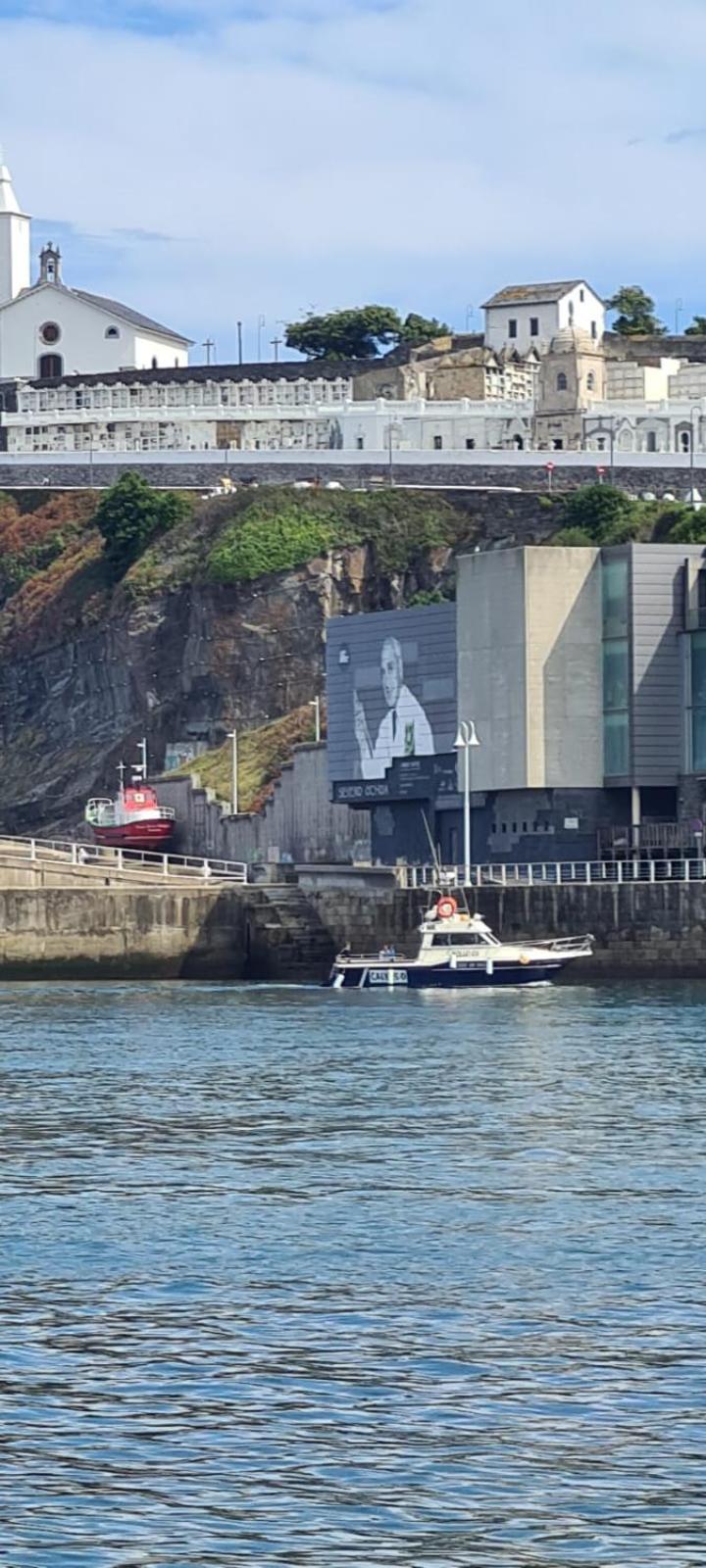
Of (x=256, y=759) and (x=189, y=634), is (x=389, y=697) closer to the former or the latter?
(x=256, y=759)

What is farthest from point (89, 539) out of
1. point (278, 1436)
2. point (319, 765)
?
point (278, 1436)

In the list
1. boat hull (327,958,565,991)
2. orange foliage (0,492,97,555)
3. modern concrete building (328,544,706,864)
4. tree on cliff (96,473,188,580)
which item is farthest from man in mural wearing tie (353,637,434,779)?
orange foliage (0,492,97,555)

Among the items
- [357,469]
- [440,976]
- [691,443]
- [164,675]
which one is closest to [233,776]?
[164,675]

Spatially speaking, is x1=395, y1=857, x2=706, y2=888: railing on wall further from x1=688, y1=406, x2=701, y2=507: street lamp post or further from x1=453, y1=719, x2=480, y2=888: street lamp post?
x1=688, y1=406, x2=701, y2=507: street lamp post

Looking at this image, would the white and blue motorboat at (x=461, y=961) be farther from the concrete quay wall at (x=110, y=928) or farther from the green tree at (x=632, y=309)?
the green tree at (x=632, y=309)

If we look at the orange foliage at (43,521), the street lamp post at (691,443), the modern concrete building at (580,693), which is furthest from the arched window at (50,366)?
the modern concrete building at (580,693)

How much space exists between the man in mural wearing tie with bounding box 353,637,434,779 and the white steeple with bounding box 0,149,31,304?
74.2 meters

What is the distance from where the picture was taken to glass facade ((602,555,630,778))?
293ft

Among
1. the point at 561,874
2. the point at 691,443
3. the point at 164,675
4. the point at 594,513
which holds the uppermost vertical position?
the point at 691,443

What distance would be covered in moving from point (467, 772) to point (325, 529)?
40.8m

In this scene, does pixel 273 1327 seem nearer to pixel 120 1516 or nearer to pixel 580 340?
pixel 120 1516

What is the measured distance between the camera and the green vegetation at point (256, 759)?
112m

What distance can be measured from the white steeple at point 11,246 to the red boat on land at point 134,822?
207 feet

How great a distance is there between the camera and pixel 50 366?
15962cm
